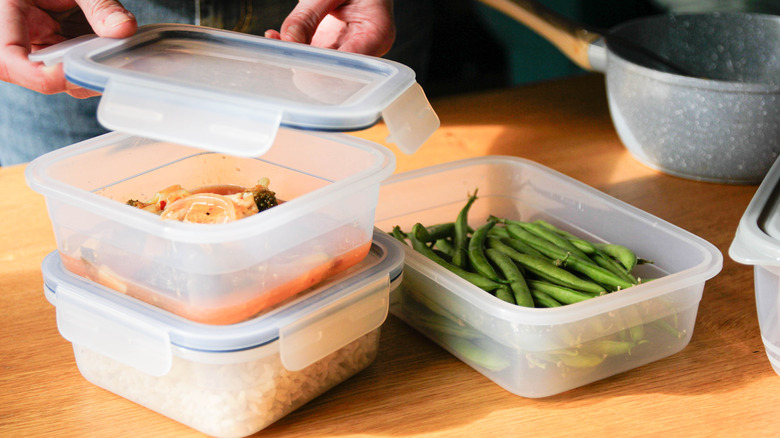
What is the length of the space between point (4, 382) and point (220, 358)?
1.14 ft

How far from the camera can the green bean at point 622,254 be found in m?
1.04

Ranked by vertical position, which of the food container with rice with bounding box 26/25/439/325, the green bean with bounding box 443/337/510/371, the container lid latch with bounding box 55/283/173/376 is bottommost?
the green bean with bounding box 443/337/510/371

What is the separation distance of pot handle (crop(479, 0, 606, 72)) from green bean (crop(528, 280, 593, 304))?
0.70m

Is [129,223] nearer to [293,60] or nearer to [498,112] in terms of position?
[293,60]

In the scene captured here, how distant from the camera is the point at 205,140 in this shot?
717 millimetres

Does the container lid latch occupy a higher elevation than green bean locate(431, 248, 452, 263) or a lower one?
higher

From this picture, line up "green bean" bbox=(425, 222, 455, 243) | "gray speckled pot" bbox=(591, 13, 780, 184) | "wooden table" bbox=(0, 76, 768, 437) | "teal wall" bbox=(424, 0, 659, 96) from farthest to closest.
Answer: "teal wall" bbox=(424, 0, 659, 96) < "gray speckled pot" bbox=(591, 13, 780, 184) < "green bean" bbox=(425, 222, 455, 243) < "wooden table" bbox=(0, 76, 768, 437)

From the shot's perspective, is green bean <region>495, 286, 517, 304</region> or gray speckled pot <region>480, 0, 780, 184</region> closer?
green bean <region>495, 286, 517, 304</region>

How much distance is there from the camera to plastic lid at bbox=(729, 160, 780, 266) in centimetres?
81

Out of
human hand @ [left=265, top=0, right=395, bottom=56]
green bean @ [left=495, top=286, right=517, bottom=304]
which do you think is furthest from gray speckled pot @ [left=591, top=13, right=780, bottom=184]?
green bean @ [left=495, top=286, right=517, bottom=304]

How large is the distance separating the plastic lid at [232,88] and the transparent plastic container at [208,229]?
0.08 metres

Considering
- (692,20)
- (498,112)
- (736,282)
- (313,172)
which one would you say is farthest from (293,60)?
(692,20)

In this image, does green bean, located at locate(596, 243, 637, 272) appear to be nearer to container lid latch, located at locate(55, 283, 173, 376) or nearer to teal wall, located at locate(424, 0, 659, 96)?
container lid latch, located at locate(55, 283, 173, 376)

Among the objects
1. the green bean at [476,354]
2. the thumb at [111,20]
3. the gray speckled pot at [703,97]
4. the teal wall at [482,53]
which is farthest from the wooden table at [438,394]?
the teal wall at [482,53]
